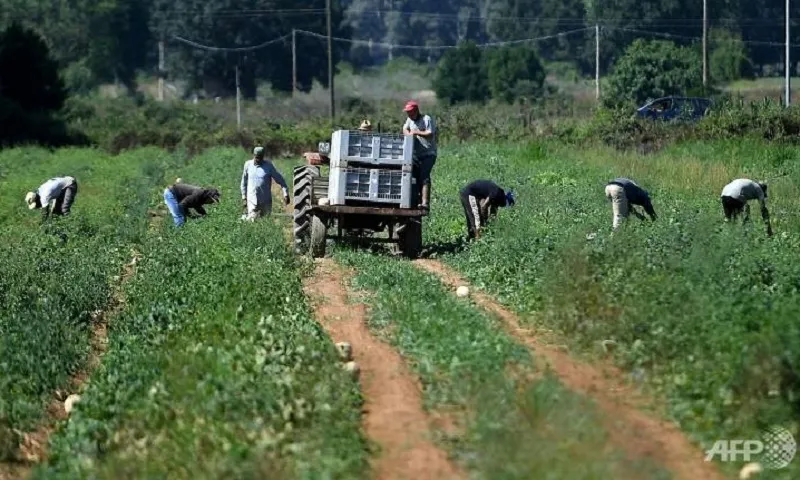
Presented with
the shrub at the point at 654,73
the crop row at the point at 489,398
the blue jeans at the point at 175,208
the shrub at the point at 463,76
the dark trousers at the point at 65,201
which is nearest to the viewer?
the crop row at the point at 489,398

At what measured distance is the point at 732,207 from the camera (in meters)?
17.9

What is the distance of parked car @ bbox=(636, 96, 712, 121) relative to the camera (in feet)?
134

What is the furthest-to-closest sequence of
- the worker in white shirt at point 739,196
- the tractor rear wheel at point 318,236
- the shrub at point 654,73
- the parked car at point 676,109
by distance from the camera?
1. the shrub at point 654,73
2. the parked car at point 676,109
3. the tractor rear wheel at point 318,236
4. the worker in white shirt at point 739,196

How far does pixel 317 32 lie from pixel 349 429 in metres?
84.5

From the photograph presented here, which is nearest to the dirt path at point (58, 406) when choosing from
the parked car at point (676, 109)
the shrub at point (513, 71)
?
the parked car at point (676, 109)

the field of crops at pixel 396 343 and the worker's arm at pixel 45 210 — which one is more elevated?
the field of crops at pixel 396 343

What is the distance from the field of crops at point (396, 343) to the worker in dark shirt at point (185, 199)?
6.46 ft

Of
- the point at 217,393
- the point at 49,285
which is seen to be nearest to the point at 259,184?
the point at 49,285

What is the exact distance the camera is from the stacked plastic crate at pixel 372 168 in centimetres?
1828

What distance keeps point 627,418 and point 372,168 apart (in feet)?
29.6

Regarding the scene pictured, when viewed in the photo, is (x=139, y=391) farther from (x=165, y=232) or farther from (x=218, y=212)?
(x=218, y=212)

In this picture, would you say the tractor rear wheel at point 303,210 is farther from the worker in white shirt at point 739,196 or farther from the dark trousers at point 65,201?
the dark trousers at point 65,201

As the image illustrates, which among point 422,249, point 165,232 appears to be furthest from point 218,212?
point 422,249

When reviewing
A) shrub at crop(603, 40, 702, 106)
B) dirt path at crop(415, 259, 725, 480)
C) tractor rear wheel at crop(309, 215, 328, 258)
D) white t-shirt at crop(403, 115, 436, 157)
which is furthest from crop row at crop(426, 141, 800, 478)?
shrub at crop(603, 40, 702, 106)
